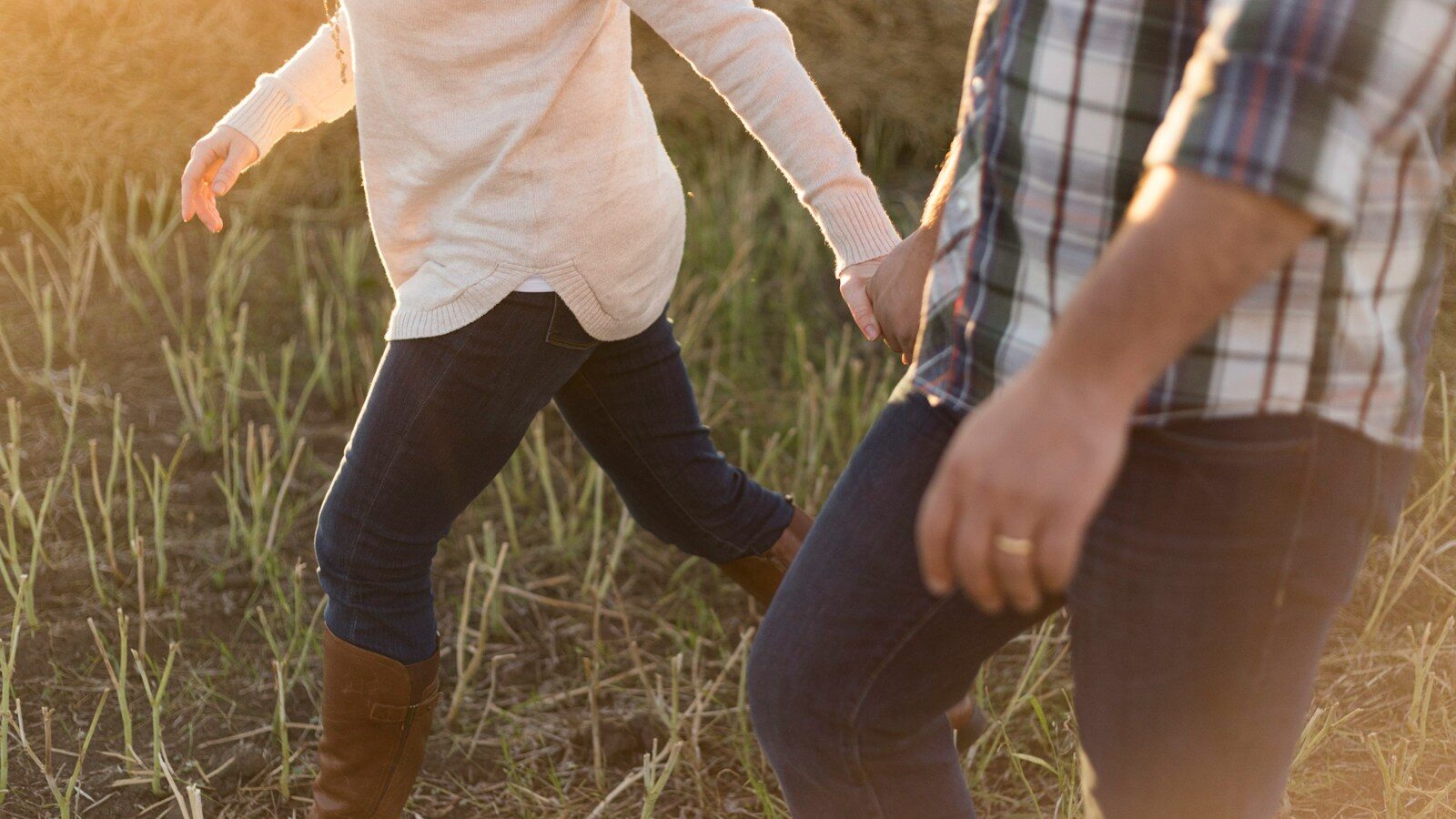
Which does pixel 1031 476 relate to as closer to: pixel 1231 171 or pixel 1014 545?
pixel 1014 545

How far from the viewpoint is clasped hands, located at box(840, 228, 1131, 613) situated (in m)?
0.84

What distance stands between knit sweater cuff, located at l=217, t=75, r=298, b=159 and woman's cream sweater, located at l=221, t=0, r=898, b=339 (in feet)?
0.80

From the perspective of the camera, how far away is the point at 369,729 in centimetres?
176

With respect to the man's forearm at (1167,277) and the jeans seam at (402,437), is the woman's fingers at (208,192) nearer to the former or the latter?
the jeans seam at (402,437)

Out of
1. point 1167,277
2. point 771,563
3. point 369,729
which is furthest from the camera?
point 771,563

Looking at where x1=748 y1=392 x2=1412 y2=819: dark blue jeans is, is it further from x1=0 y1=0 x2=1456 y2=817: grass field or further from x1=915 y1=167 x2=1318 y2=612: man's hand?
x1=0 y1=0 x2=1456 y2=817: grass field

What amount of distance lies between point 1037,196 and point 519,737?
1465 mm

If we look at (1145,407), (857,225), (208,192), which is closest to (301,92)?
(208,192)

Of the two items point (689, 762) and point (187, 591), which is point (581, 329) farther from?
point (187, 591)

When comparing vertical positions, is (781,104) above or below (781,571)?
above

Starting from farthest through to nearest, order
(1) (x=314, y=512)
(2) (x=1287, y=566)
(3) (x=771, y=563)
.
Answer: (1) (x=314, y=512) < (3) (x=771, y=563) < (2) (x=1287, y=566)

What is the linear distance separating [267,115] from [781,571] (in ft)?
3.07

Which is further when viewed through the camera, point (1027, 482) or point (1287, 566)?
point (1287, 566)

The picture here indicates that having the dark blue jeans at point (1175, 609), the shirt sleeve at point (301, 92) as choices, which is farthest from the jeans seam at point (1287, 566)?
the shirt sleeve at point (301, 92)
